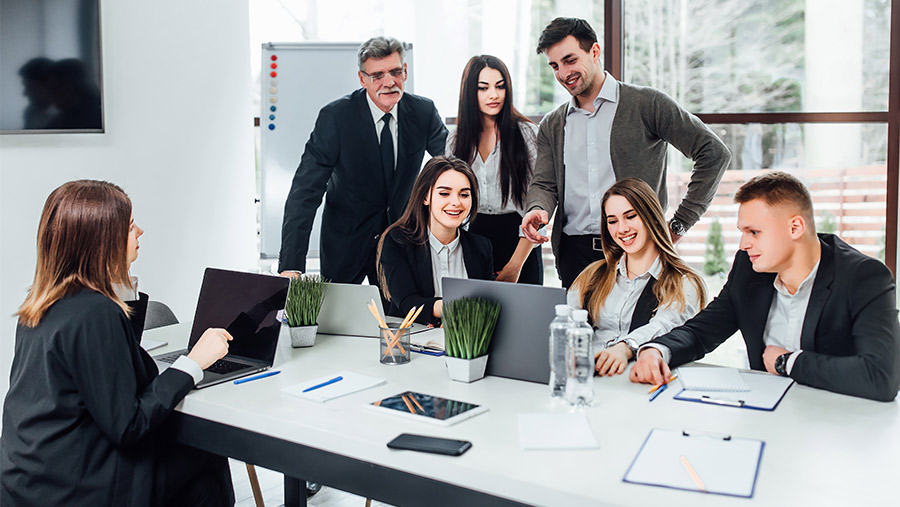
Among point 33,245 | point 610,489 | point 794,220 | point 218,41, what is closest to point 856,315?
point 794,220

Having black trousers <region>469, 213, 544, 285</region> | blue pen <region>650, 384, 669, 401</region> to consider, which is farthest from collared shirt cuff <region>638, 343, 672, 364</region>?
black trousers <region>469, 213, 544, 285</region>

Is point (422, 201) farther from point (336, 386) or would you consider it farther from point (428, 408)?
point (428, 408)

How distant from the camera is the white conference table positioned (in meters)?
1.19

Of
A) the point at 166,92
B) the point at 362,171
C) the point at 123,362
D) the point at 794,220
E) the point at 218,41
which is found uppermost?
the point at 218,41

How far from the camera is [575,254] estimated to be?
3145 millimetres

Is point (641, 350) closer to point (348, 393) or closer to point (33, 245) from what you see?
point (348, 393)

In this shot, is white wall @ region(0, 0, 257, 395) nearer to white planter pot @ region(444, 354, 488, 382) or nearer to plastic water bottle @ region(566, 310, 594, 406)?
white planter pot @ region(444, 354, 488, 382)

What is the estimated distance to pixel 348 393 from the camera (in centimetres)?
170

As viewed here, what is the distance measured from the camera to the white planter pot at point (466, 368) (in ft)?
5.86

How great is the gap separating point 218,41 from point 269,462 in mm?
3174

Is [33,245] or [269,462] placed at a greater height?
[33,245]

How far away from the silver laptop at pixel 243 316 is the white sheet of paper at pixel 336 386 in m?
0.21

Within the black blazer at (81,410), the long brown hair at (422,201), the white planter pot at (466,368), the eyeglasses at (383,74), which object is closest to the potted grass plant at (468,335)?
the white planter pot at (466,368)

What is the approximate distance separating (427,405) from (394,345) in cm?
41
